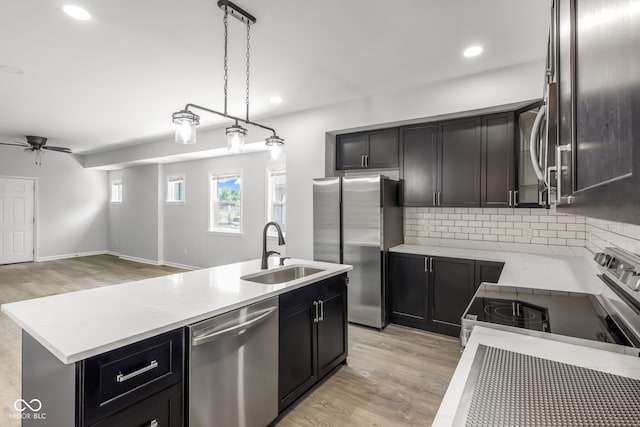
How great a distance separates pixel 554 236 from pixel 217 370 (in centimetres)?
346

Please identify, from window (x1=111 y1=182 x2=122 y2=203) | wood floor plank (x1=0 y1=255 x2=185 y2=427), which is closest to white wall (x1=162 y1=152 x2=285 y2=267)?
wood floor plank (x1=0 y1=255 x2=185 y2=427)

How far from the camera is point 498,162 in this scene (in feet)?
10.9

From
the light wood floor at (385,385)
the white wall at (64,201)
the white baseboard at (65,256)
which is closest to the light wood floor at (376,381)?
the light wood floor at (385,385)

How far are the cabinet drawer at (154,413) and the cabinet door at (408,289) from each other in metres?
2.74

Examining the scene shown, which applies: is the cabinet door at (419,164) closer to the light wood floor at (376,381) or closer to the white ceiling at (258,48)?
the white ceiling at (258,48)

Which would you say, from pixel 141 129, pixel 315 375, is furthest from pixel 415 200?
pixel 141 129

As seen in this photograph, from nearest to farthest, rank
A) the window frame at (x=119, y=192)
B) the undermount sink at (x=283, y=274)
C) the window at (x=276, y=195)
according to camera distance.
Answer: the undermount sink at (x=283, y=274)
the window at (x=276, y=195)
the window frame at (x=119, y=192)

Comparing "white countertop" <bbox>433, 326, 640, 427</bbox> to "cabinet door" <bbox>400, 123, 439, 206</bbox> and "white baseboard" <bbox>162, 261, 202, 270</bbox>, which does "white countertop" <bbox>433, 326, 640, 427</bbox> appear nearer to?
"cabinet door" <bbox>400, 123, 439, 206</bbox>

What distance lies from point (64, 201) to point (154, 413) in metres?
9.21

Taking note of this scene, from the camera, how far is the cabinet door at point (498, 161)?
326cm

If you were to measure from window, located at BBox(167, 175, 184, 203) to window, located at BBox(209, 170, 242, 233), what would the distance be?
1.09 meters

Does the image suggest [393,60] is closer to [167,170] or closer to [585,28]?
[585,28]

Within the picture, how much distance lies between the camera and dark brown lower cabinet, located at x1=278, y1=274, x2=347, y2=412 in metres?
2.12

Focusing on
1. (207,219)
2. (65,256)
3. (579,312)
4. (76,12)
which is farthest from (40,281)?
(579,312)
